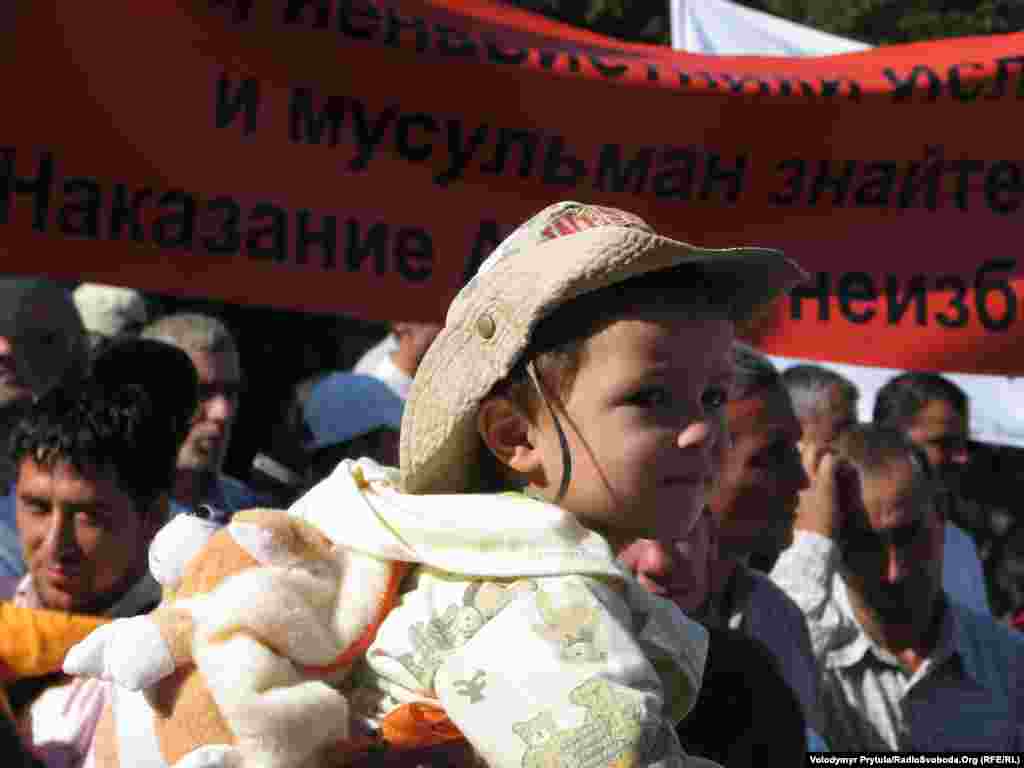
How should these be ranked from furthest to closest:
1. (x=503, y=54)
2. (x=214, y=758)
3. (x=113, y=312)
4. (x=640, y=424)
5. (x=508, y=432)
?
(x=113, y=312) < (x=503, y=54) < (x=508, y=432) < (x=640, y=424) < (x=214, y=758)

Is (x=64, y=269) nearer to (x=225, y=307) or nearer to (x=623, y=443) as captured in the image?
(x=623, y=443)

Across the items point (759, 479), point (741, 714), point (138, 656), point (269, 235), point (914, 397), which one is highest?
point (269, 235)

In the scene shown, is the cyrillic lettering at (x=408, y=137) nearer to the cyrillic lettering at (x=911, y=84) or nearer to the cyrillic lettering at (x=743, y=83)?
the cyrillic lettering at (x=743, y=83)

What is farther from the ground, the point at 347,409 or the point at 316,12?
the point at 316,12

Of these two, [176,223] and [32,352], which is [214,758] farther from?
[32,352]

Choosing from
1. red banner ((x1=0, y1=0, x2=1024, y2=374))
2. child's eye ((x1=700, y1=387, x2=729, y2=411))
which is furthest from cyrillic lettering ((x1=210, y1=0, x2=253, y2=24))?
child's eye ((x1=700, y1=387, x2=729, y2=411))

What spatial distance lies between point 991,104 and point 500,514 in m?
3.57

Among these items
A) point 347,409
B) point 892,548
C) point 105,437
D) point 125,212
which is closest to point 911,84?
point 892,548

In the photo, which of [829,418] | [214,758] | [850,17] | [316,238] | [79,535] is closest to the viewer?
[214,758]

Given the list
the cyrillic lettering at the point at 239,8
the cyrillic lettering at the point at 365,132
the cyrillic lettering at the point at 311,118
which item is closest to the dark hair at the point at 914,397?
the cyrillic lettering at the point at 365,132

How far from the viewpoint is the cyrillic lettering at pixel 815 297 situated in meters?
4.96

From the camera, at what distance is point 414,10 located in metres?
4.52

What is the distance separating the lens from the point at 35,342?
4.50 metres

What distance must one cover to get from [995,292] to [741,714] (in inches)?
97.7
